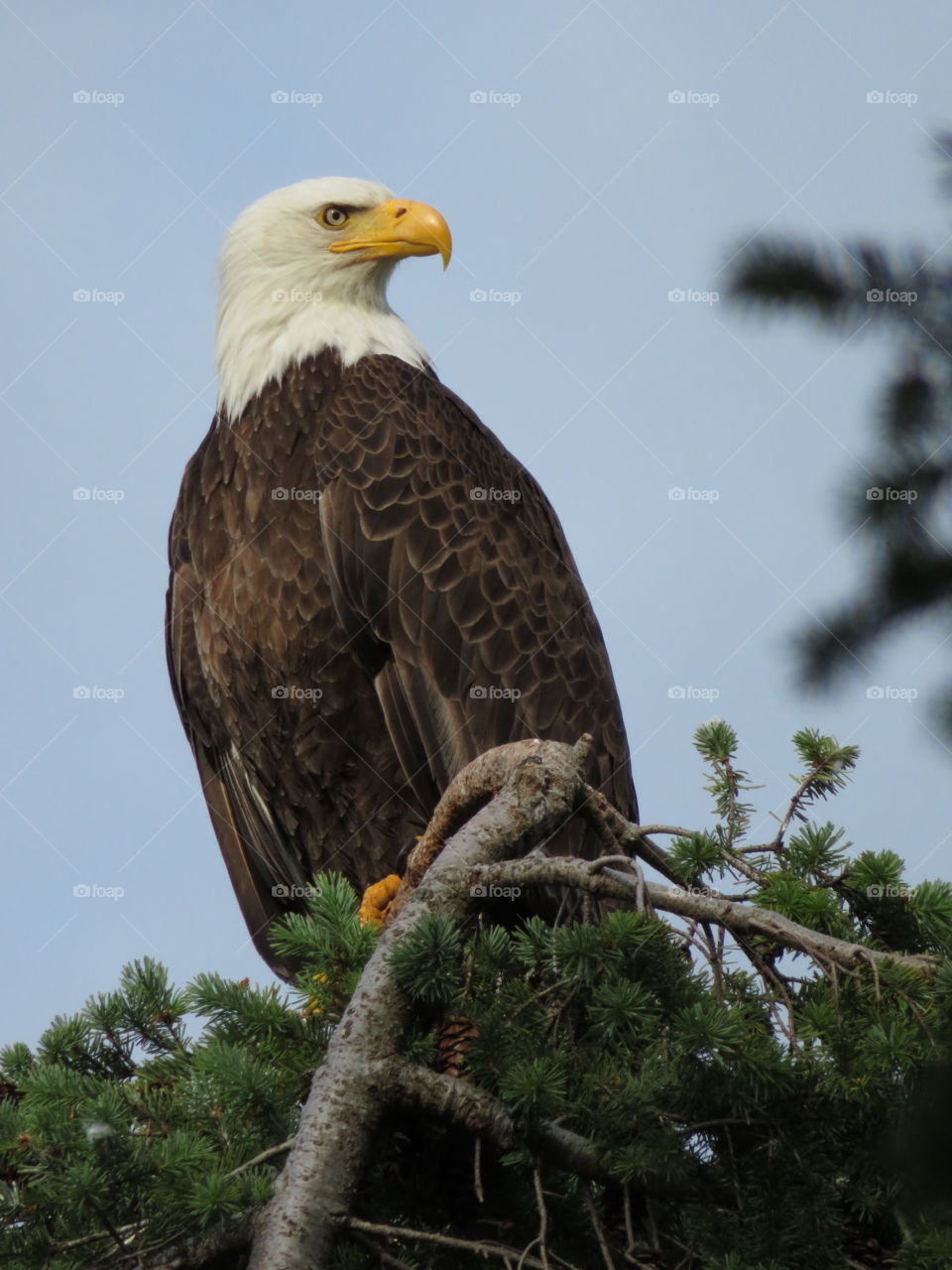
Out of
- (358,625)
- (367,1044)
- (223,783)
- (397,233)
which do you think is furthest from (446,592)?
(367,1044)

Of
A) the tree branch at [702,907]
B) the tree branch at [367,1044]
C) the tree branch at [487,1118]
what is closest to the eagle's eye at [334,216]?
the tree branch at [367,1044]

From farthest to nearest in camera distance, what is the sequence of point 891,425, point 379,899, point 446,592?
point 446,592
point 379,899
point 891,425

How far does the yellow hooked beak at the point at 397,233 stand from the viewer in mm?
6051

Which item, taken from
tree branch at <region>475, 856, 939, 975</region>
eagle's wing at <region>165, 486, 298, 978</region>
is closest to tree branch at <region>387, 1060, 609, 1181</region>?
tree branch at <region>475, 856, 939, 975</region>

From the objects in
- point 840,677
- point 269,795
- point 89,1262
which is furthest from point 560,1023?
point 269,795

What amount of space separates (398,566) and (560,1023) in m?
2.98

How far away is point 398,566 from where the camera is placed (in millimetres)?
5449

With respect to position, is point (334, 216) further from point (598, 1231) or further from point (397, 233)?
point (598, 1231)

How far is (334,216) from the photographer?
625cm

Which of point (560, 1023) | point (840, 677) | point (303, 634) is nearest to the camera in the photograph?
point (840, 677)

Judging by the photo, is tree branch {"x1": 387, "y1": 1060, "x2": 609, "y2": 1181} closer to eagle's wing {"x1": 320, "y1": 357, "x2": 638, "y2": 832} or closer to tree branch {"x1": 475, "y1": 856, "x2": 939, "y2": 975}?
tree branch {"x1": 475, "y1": 856, "x2": 939, "y2": 975}

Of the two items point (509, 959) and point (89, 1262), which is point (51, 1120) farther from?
point (509, 959)

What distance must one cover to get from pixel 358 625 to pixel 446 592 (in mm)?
383

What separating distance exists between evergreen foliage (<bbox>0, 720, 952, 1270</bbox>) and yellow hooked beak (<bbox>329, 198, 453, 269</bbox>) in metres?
3.85
